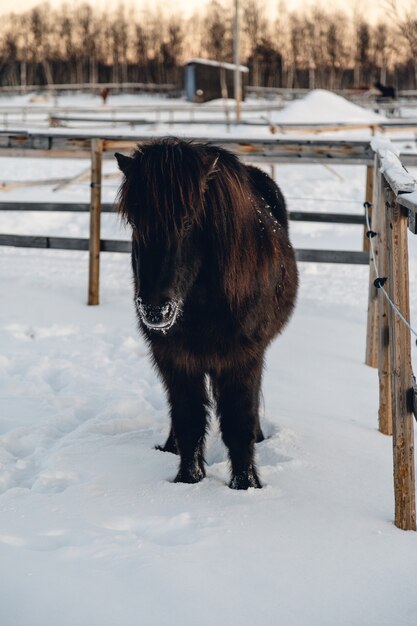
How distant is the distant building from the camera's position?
41.2 metres

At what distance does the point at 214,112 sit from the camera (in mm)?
33125

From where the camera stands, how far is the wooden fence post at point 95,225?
659 cm

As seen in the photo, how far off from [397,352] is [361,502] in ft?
2.22

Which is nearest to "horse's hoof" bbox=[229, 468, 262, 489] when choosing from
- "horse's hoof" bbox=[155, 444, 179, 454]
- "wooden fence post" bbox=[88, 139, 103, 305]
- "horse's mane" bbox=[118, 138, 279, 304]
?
"horse's hoof" bbox=[155, 444, 179, 454]

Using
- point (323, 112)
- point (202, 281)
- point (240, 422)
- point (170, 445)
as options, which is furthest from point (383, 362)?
point (323, 112)

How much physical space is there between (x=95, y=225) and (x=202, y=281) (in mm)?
4045

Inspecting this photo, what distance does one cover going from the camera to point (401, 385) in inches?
106

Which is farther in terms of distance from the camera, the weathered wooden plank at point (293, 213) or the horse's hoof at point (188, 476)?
the weathered wooden plank at point (293, 213)

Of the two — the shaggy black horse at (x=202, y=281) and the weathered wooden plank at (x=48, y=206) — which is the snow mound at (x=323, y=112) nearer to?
the weathered wooden plank at (x=48, y=206)

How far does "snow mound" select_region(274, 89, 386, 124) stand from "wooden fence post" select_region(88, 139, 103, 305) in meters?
18.0

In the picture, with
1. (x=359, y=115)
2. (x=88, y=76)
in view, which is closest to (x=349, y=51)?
(x=88, y=76)

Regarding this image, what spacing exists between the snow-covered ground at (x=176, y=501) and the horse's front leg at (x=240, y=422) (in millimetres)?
121

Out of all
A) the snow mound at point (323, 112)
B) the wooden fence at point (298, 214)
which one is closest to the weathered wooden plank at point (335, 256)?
the wooden fence at point (298, 214)

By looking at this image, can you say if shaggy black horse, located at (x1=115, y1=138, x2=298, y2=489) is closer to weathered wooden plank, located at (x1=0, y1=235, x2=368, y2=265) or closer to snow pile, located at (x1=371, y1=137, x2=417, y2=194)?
snow pile, located at (x1=371, y1=137, x2=417, y2=194)
